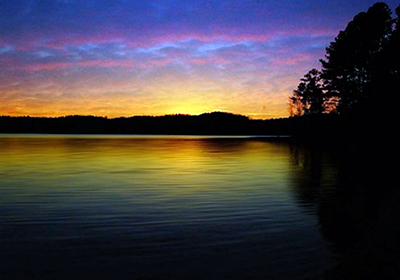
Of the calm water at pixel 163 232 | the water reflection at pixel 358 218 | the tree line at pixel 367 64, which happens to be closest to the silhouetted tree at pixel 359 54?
the tree line at pixel 367 64

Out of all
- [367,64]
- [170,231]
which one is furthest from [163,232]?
[367,64]

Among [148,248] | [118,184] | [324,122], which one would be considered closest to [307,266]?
[148,248]

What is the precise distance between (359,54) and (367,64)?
7.02 ft

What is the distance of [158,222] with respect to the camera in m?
13.3

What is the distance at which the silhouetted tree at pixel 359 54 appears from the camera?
51.9 m

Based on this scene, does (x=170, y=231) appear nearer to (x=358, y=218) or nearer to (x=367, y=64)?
(x=358, y=218)

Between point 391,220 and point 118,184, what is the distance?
52.7 feet

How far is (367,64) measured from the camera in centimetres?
5362

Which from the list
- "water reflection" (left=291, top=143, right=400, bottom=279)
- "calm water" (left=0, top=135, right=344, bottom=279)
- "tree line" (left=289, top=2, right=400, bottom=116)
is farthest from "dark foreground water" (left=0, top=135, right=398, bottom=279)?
"tree line" (left=289, top=2, right=400, bottom=116)

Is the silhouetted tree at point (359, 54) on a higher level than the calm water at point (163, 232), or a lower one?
higher

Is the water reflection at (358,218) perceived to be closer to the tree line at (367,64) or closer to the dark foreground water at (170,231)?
the dark foreground water at (170,231)

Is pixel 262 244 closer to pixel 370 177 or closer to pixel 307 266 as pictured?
pixel 307 266

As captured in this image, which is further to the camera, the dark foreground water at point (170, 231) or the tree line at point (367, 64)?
the tree line at point (367, 64)

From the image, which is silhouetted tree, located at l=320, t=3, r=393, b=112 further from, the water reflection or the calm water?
the calm water
